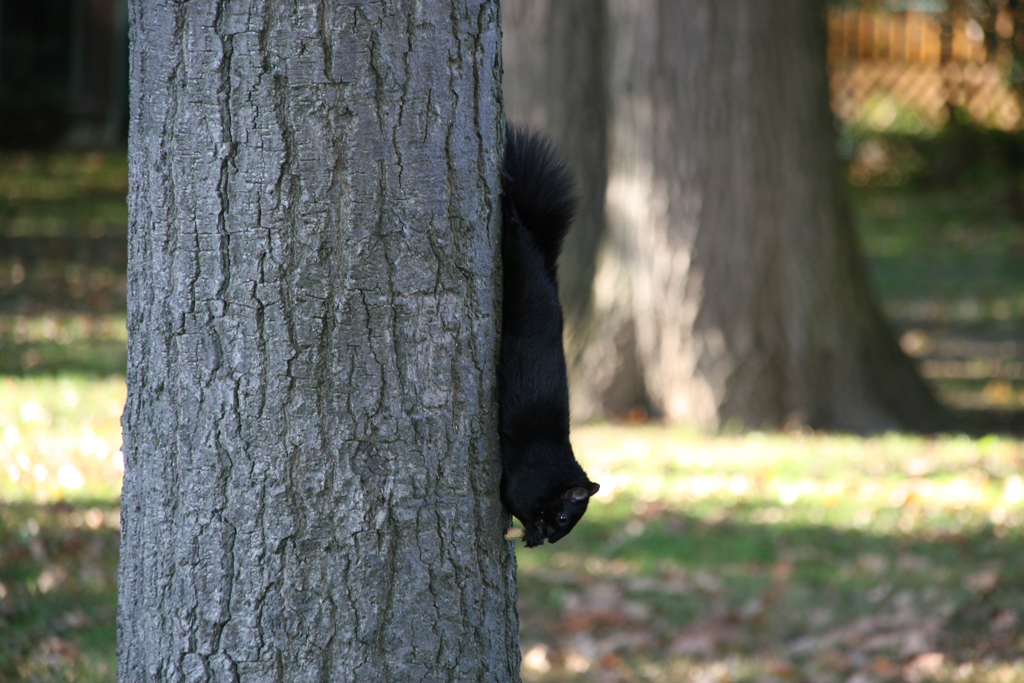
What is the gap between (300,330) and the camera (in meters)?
2.02

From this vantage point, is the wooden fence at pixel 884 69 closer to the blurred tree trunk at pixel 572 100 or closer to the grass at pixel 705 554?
the grass at pixel 705 554

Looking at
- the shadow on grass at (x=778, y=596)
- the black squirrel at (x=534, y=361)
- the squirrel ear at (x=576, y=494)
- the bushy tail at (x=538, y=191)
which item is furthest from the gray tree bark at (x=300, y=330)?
the shadow on grass at (x=778, y=596)

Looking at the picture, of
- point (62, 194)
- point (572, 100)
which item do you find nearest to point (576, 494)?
point (572, 100)

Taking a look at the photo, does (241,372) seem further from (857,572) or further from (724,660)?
(857,572)

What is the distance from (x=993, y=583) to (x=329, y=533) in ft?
11.9

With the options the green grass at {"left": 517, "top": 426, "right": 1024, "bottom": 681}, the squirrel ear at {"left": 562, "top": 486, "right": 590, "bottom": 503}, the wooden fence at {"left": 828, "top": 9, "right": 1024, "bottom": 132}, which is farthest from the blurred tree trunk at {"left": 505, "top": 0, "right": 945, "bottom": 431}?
the wooden fence at {"left": 828, "top": 9, "right": 1024, "bottom": 132}

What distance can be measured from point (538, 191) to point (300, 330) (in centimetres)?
73

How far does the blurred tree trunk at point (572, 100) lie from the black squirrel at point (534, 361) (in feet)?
17.0

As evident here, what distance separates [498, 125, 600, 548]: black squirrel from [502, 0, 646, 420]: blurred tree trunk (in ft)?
17.0

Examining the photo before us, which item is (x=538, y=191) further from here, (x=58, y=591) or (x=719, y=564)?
(x=719, y=564)

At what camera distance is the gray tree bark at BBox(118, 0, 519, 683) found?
1.99 m

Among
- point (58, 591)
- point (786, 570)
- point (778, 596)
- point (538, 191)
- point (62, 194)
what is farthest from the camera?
point (62, 194)

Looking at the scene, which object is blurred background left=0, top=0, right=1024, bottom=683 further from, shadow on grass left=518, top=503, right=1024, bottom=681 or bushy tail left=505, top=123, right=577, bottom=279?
bushy tail left=505, top=123, right=577, bottom=279

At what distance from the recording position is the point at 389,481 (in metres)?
2.07
